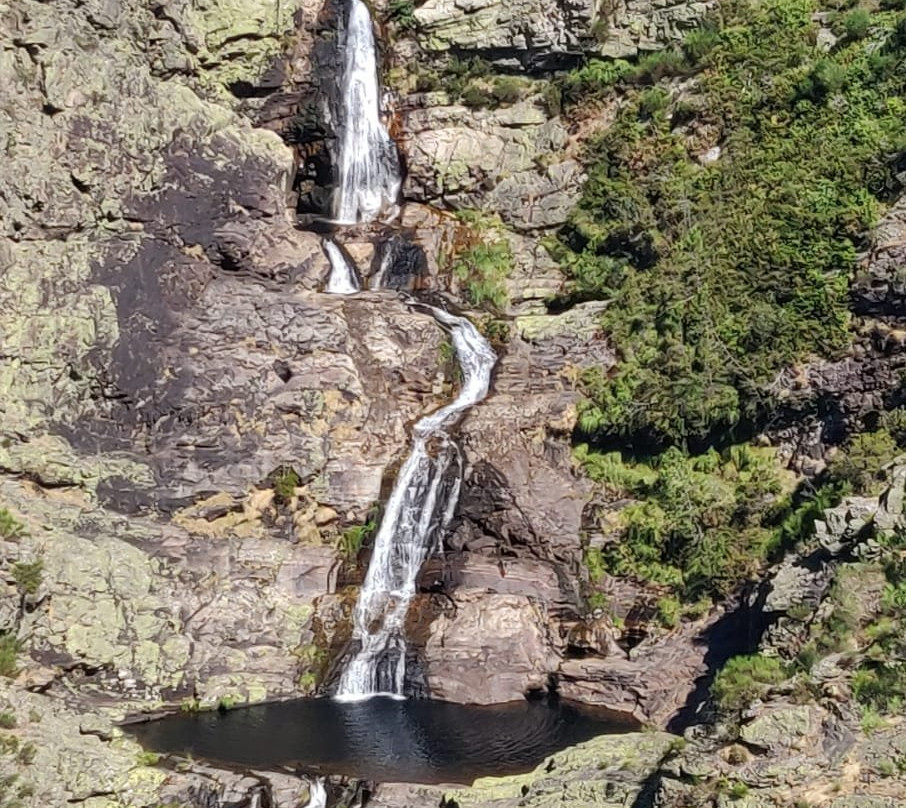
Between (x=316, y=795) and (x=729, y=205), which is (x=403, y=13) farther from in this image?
(x=316, y=795)

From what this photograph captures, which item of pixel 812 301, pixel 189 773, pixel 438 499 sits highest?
pixel 812 301

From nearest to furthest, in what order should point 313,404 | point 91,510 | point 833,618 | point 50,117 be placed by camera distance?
point 833,618
point 91,510
point 313,404
point 50,117

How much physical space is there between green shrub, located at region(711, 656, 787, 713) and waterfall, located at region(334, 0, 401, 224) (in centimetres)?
1959

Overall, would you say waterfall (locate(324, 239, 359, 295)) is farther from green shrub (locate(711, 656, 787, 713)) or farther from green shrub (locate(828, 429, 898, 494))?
green shrub (locate(711, 656, 787, 713))

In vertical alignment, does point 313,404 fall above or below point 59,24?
below

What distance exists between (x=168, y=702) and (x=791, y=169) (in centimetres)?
2105

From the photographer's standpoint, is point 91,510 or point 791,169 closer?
point 91,510

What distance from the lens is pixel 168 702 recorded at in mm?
26641

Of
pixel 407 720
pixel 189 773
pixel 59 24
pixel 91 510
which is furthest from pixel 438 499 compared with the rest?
pixel 59 24

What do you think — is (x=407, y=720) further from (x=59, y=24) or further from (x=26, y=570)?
(x=59, y=24)

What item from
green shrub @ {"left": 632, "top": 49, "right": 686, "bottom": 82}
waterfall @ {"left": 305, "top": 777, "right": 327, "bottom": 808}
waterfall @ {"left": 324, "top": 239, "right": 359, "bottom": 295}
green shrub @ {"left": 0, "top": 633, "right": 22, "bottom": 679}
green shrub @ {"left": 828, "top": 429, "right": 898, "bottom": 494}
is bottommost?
waterfall @ {"left": 305, "top": 777, "right": 327, "bottom": 808}

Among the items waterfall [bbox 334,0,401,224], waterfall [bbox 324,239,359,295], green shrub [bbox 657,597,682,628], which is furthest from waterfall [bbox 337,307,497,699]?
waterfall [bbox 334,0,401,224]

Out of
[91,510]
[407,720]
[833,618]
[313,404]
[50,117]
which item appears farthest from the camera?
[50,117]

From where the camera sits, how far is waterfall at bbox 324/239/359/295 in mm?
34281
